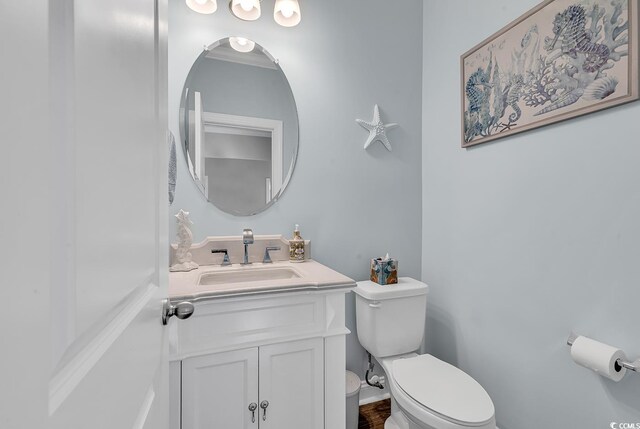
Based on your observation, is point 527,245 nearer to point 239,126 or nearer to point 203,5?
point 239,126

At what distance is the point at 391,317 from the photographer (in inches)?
61.4

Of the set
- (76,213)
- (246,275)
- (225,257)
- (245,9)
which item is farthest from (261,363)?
(245,9)

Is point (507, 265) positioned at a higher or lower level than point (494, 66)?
lower

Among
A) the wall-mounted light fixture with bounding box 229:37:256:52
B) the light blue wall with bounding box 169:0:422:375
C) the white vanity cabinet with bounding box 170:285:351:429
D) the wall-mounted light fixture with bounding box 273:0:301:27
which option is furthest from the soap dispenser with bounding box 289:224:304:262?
the wall-mounted light fixture with bounding box 273:0:301:27

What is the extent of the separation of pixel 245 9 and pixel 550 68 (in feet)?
4.63

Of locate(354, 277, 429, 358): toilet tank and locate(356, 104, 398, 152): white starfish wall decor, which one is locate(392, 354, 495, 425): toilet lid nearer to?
locate(354, 277, 429, 358): toilet tank

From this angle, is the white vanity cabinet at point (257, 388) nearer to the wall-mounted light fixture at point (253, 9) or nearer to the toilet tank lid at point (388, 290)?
the toilet tank lid at point (388, 290)

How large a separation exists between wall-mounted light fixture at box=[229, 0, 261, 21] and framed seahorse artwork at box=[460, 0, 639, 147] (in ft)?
3.71

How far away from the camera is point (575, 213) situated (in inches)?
45.9

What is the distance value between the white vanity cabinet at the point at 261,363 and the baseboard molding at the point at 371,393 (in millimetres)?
638

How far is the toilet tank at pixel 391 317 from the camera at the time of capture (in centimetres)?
154

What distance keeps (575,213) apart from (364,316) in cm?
103

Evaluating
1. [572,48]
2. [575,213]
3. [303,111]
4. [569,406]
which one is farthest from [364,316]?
[572,48]

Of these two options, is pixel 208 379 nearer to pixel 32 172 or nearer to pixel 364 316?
pixel 364 316
